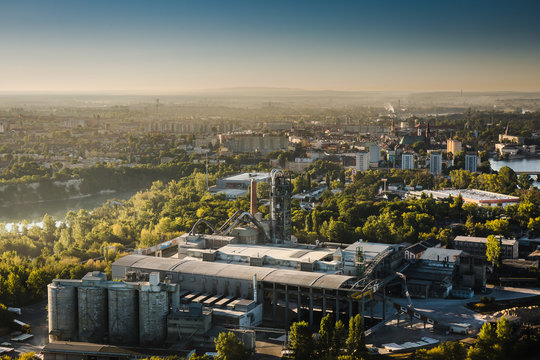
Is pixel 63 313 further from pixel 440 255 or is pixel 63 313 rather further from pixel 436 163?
pixel 436 163

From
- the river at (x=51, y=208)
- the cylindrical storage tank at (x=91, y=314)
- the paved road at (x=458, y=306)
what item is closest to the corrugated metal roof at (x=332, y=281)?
the paved road at (x=458, y=306)

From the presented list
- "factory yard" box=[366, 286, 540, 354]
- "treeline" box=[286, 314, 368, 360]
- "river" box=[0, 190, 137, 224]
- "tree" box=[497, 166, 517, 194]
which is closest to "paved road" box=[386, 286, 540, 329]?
"factory yard" box=[366, 286, 540, 354]

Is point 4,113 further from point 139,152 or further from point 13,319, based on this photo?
point 13,319

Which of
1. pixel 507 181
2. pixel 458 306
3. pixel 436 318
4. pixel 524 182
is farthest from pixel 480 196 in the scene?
pixel 436 318

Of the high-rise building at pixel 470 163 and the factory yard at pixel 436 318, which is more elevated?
the high-rise building at pixel 470 163

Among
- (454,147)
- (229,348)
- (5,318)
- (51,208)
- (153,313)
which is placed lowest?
(51,208)

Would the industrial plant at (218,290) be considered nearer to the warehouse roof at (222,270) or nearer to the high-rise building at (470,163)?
the warehouse roof at (222,270)
